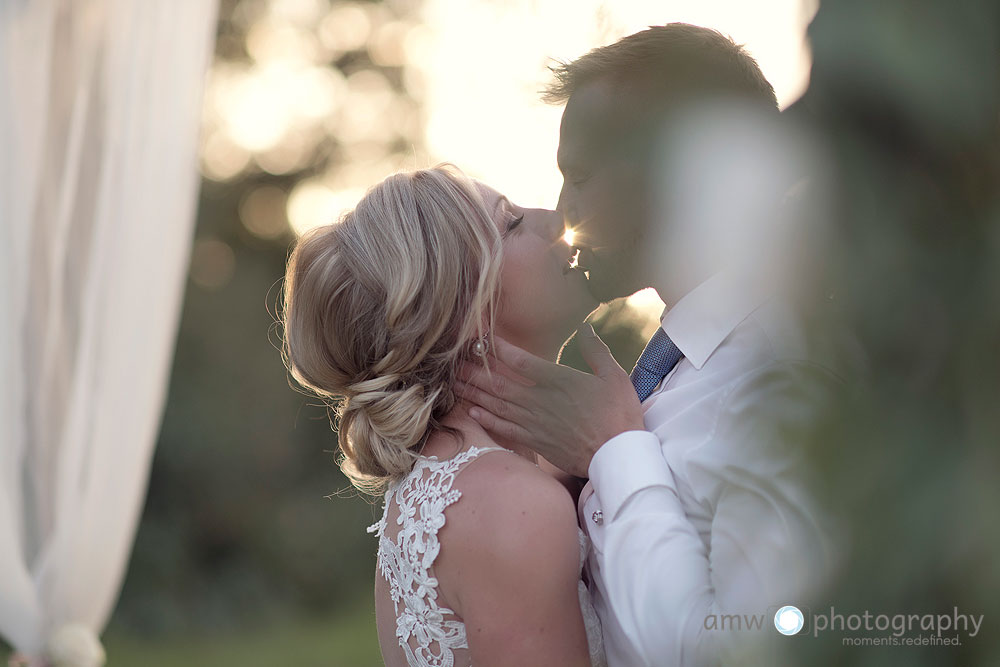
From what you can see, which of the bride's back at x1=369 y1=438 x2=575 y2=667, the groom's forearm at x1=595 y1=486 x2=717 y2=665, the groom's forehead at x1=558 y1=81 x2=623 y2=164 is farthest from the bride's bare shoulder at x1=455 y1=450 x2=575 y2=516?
the groom's forehead at x1=558 y1=81 x2=623 y2=164

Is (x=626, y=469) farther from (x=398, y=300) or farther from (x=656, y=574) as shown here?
(x=398, y=300)

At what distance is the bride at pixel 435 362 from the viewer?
217 cm

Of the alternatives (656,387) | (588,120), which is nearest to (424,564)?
(656,387)

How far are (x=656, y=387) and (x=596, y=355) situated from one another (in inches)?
11.4

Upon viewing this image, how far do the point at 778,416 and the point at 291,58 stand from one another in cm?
1487

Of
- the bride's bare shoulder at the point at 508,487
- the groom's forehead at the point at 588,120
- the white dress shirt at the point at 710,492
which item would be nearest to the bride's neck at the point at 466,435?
the bride's bare shoulder at the point at 508,487

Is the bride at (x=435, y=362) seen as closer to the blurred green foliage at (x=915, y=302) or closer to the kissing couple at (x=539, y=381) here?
the kissing couple at (x=539, y=381)

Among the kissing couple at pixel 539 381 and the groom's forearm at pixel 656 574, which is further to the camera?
the kissing couple at pixel 539 381

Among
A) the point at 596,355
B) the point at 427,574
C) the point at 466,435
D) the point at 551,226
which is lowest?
the point at 427,574

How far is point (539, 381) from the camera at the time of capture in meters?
2.31

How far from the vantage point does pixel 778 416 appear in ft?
2.57

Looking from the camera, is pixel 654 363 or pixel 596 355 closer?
pixel 596 355

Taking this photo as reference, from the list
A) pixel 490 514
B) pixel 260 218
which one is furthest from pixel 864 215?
pixel 260 218

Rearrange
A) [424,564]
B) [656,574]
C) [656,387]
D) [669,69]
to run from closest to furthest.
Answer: [656,574], [669,69], [424,564], [656,387]
